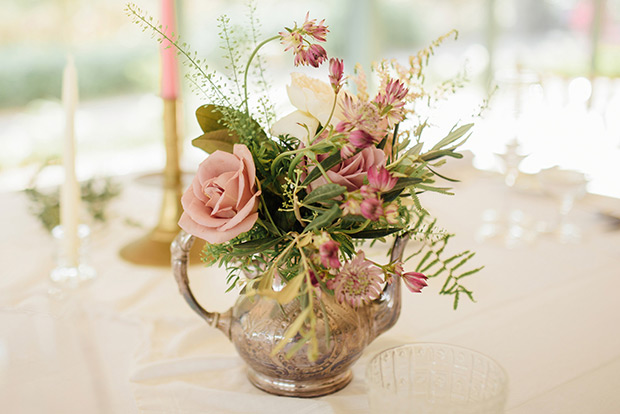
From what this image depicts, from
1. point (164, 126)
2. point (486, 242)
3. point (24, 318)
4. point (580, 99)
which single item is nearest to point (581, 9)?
point (580, 99)

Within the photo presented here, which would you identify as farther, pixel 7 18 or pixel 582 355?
pixel 7 18

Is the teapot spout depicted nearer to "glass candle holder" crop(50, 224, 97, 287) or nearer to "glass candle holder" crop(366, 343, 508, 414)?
"glass candle holder" crop(366, 343, 508, 414)

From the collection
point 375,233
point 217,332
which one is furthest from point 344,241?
point 217,332

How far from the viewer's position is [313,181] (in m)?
0.58

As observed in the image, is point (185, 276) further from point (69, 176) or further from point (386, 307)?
point (69, 176)

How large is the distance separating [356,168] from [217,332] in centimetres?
39

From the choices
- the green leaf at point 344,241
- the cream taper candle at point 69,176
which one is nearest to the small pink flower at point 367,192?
the green leaf at point 344,241

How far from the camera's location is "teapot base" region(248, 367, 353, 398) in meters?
0.67

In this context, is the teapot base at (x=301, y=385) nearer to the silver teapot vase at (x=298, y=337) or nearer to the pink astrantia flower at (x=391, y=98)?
the silver teapot vase at (x=298, y=337)

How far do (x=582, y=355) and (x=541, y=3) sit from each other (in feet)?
14.3

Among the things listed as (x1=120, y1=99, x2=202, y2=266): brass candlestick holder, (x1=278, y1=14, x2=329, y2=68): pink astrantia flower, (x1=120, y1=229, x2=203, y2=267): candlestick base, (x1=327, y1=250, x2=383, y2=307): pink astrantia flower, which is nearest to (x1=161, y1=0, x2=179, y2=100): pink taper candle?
(x1=120, y1=99, x2=202, y2=266): brass candlestick holder

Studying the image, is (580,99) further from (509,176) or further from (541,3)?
(541,3)

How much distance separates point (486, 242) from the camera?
116 centimetres

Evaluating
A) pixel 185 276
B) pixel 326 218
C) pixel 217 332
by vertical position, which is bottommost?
pixel 217 332
